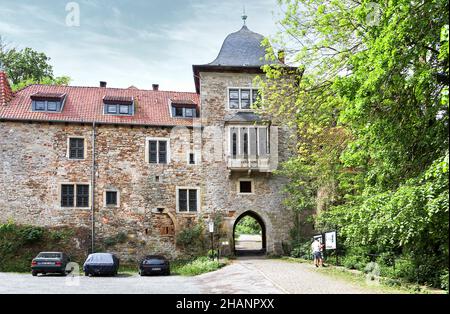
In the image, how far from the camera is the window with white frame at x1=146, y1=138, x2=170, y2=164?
28.0 meters

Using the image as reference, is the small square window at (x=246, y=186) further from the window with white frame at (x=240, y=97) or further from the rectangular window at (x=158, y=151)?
the rectangular window at (x=158, y=151)

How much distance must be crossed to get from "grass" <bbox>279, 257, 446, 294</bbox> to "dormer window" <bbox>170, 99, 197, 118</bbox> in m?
13.4

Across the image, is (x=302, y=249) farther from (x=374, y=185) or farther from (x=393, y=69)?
(x=393, y=69)

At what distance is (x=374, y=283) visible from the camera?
48.6ft

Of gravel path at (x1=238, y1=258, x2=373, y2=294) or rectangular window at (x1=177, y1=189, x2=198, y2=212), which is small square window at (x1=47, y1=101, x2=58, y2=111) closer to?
rectangular window at (x1=177, y1=189, x2=198, y2=212)

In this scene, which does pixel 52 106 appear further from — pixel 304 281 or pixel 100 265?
pixel 304 281

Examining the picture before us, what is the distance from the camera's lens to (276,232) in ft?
92.1

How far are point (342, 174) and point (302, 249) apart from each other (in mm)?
7164

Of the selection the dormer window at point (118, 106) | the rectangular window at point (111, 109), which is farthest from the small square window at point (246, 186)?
the rectangular window at point (111, 109)

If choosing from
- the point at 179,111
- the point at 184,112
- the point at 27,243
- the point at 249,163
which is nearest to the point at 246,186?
the point at 249,163

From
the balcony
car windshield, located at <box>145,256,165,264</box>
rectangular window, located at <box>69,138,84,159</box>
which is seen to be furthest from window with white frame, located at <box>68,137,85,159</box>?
the balcony

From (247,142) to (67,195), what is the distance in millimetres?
10375
